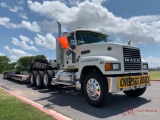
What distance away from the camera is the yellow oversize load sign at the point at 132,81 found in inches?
261

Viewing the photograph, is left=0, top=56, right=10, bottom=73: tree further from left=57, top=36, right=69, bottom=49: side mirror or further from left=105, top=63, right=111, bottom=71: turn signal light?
left=105, top=63, right=111, bottom=71: turn signal light

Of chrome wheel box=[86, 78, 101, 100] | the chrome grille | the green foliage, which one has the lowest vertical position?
chrome wheel box=[86, 78, 101, 100]

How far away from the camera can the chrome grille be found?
23.2 ft

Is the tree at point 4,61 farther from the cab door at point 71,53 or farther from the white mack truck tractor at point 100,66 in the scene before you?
the white mack truck tractor at point 100,66

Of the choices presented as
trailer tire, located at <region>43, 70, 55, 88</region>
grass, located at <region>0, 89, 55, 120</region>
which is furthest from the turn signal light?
trailer tire, located at <region>43, 70, 55, 88</region>

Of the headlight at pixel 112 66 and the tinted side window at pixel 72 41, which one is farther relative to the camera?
the tinted side window at pixel 72 41

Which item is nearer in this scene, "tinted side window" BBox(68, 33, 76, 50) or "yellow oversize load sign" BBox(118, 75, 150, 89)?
"yellow oversize load sign" BBox(118, 75, 150, 89)

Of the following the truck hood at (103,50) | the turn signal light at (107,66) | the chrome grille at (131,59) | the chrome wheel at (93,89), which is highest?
the truck hood at (103,50)

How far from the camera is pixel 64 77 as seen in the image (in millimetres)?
9312

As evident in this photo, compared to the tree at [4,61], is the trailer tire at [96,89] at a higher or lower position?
lower

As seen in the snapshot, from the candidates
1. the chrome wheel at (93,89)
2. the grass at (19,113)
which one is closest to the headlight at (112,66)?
the chrome wheel at (93,89)

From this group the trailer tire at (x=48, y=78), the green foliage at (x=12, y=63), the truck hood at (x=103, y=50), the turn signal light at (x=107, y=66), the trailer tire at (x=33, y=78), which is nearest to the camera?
the turn signal light at (x=107, y=66)

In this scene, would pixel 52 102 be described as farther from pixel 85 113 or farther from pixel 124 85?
pixel 124 85

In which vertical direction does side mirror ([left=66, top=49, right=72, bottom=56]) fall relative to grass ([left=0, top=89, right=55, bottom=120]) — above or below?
above
